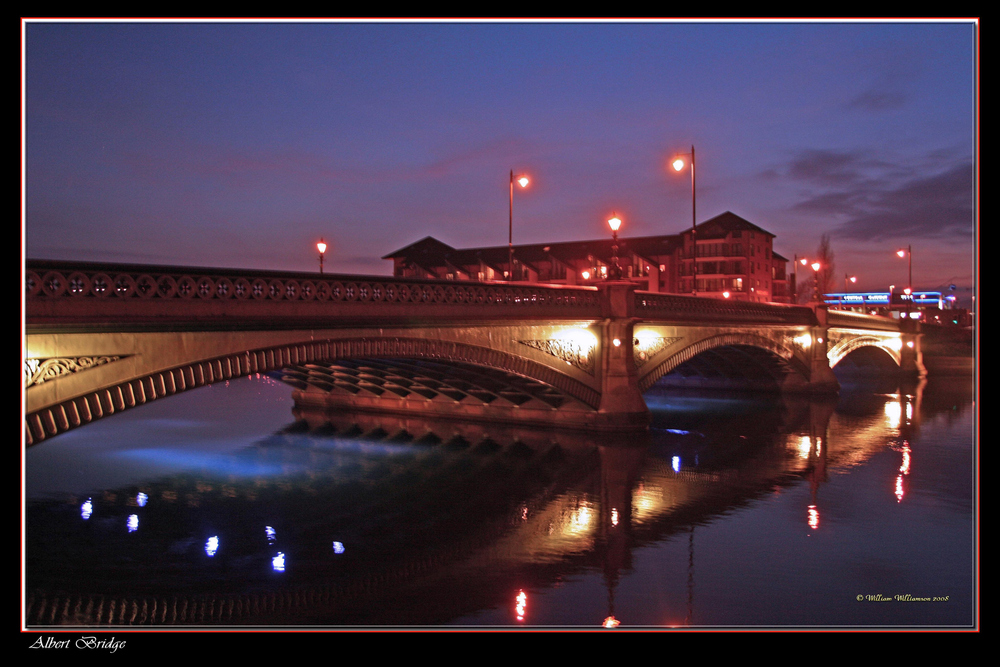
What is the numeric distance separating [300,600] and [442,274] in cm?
7992

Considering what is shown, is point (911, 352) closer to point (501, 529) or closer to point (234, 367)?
point (501, 529)

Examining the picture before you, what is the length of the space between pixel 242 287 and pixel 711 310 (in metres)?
27.4

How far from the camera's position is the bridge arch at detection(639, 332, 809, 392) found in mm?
38003

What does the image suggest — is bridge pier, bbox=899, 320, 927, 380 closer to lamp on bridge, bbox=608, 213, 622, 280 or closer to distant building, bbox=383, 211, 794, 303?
distant building, bbox=383, 211, 794, 303

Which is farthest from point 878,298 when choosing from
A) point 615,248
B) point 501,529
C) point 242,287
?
point 242,287

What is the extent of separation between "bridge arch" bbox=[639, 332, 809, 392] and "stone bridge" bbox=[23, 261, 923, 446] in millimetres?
129

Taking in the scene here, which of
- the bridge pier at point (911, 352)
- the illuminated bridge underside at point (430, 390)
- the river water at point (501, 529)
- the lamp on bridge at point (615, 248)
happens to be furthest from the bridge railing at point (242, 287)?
the bridge pier at point (911, 352)

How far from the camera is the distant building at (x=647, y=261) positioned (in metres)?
86.8

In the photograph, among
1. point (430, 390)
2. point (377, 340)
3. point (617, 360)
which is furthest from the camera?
point (430, 390)

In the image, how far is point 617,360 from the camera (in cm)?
3020

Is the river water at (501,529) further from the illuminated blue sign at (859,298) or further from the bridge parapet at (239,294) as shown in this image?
the illuminated blue sign at (859,298)

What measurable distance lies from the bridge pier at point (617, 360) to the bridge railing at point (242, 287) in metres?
4.20

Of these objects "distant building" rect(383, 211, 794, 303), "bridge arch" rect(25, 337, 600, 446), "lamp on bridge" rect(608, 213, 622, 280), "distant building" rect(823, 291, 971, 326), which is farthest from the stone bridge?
"distant building" rect(823, 291, 971, 326)

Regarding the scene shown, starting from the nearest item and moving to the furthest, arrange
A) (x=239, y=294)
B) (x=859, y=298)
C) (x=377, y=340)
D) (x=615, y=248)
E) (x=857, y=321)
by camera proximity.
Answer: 1. (x=239, y=294)
2. (x=377, y=340)
3. (x=615, y=248)
4. (x=857, y=321)
5. (x=859, y=298)
